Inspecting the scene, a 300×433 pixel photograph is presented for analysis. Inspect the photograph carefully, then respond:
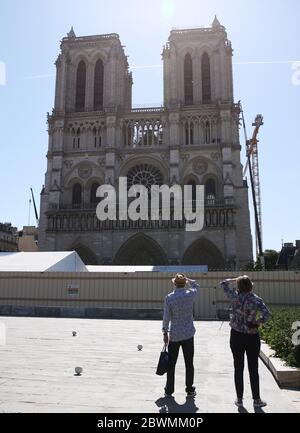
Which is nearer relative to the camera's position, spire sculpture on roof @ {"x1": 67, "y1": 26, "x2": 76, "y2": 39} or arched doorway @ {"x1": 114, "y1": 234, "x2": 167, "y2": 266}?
arched doorway @ {"x1": 114, "y1": 234, "x2": 167, "y2": 266}

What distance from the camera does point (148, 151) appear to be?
39.8 m

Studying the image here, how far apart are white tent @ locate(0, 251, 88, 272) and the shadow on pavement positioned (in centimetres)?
1634

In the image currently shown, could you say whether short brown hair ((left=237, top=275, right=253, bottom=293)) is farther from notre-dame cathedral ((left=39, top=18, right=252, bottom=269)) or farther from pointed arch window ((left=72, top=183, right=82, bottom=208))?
pointed arch window ((left=72, top=183, right=82, bottom=208))

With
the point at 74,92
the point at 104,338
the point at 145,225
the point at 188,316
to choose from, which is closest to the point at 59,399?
the point at 188,316

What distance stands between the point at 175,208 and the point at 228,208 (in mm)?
4598

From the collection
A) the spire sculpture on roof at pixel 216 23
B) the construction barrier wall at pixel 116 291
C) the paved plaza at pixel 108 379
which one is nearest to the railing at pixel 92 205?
the spire sculpture on roof at pixel 216 23

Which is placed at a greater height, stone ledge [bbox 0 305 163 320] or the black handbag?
stone ledge [bbox 0 305 163 320]

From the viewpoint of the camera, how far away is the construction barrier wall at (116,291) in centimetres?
1809

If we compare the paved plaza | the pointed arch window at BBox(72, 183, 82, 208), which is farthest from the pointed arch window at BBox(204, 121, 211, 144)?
the paved plaza

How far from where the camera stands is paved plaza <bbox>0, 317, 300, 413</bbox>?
4773mm

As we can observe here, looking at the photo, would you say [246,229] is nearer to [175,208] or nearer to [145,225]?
[175,208]

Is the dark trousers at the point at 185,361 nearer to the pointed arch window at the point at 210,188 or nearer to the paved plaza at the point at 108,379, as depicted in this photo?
the paved plaza at the point at 108,379

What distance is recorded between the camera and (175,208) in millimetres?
37125

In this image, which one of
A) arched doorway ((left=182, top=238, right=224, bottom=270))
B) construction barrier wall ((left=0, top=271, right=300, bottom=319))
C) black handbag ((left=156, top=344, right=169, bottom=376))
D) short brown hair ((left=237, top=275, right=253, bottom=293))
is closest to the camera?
short brown hair ((left=237, top=275, right=253, bottom=293))
